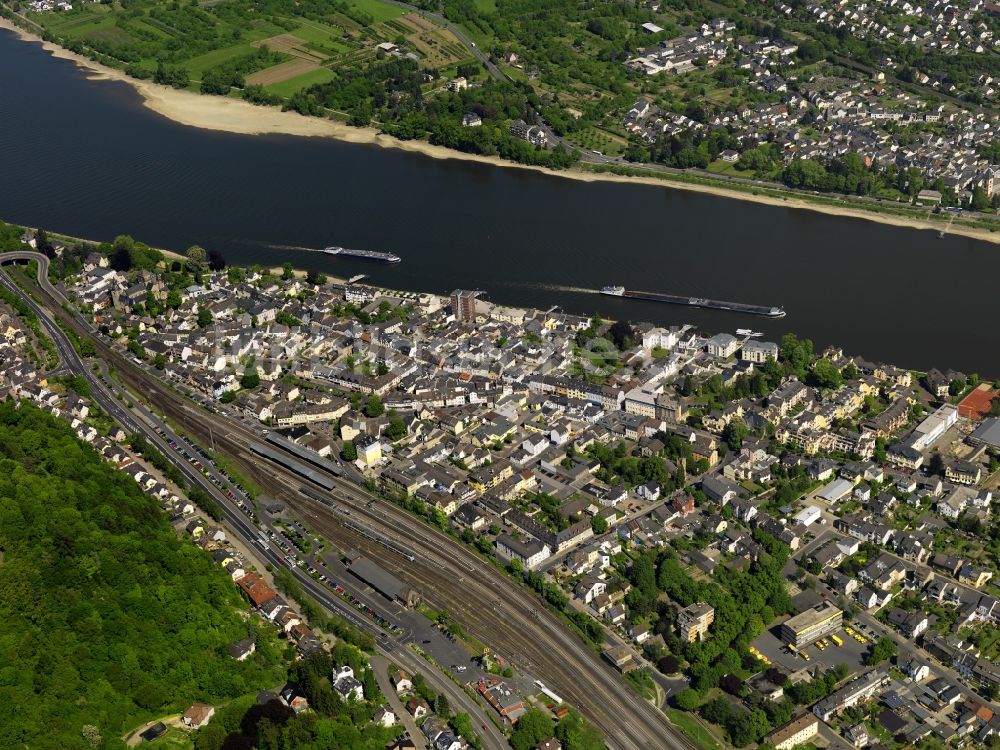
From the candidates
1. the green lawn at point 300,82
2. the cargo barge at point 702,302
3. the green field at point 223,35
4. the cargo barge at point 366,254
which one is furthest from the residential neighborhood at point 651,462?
the green field at point 223,35

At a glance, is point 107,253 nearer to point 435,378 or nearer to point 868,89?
point 435,378

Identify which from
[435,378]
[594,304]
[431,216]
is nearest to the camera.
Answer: [435,378]

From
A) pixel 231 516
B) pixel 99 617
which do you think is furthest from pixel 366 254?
pixel 99 617

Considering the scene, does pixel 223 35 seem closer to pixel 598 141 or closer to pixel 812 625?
pixel 598 141

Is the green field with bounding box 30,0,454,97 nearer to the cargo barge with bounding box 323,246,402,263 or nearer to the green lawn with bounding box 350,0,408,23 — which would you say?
the green lawn with bounding box 350,0,408,23

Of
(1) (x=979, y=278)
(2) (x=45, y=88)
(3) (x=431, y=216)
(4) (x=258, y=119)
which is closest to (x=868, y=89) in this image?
(1) (x=979, y=278)

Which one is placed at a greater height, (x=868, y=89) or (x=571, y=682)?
(x=868, y=89)
